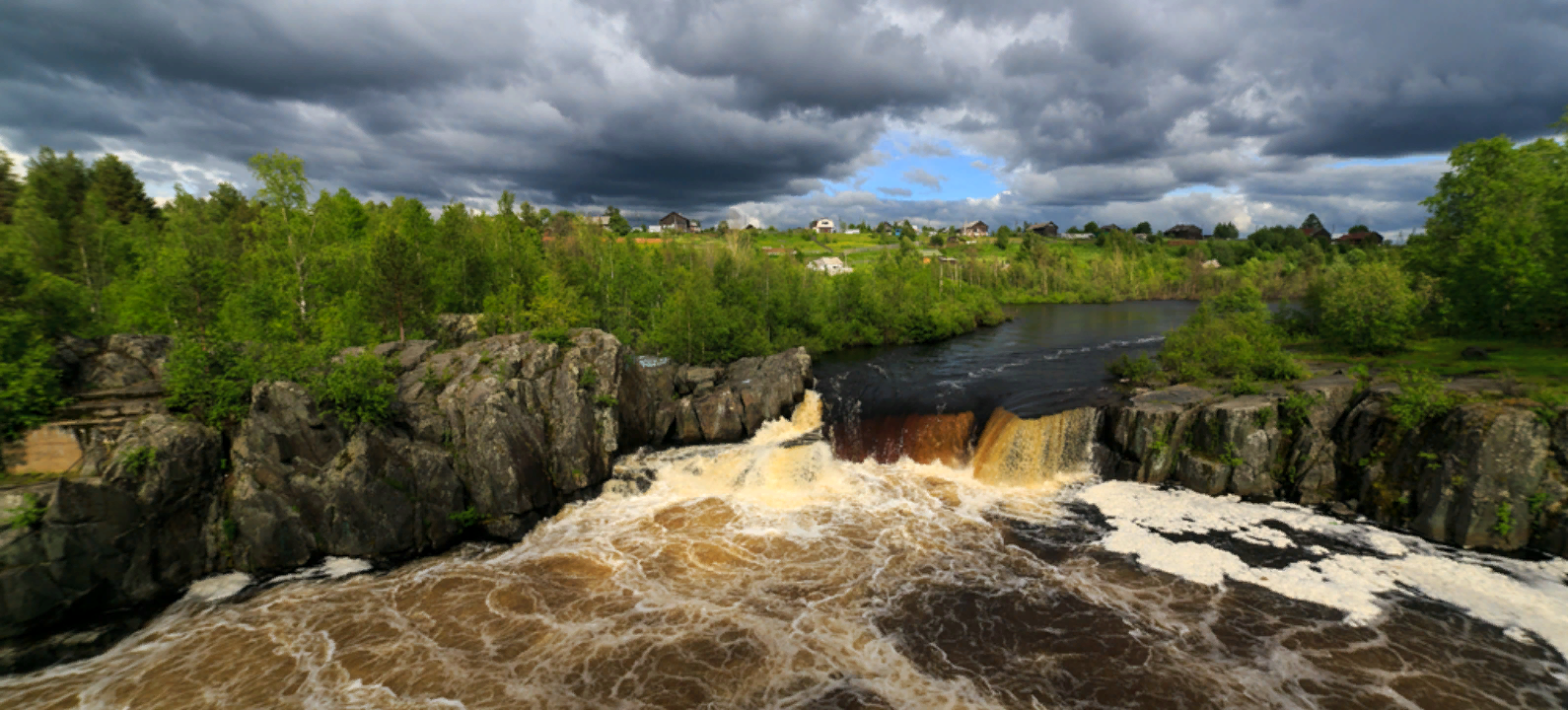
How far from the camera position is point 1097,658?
1507 cm

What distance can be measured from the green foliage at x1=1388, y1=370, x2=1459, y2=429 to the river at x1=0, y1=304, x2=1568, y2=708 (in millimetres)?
4425

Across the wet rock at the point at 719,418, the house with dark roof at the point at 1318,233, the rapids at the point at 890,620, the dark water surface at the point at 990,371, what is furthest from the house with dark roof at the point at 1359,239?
the wet rock at the point at 719,418

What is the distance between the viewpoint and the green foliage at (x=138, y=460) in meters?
17.7

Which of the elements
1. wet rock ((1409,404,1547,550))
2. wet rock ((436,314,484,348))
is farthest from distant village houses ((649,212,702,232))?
wet rock ((1409,404,1547,550))

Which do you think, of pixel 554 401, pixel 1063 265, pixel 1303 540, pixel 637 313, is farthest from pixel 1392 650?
pixel 1063 265

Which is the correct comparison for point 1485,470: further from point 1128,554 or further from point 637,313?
point 637,313

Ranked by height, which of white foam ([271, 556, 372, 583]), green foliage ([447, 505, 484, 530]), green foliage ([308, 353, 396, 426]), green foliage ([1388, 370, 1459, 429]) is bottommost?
white foam ([271, 556, 372, 583])

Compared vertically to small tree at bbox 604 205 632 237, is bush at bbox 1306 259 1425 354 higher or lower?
lower

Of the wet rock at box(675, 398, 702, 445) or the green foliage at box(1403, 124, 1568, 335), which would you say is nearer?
the green foliage at box(1403, 124, 1568, 335)

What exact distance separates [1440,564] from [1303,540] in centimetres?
324

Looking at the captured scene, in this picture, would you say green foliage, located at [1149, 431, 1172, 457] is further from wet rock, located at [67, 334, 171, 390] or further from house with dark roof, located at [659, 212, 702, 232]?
house with dark roof, located at [659, 212, 702, 232]

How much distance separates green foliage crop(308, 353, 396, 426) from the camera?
21494 millimetres

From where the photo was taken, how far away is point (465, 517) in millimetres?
22578

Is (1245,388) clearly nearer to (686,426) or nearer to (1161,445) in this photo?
Result: (1161,445)
